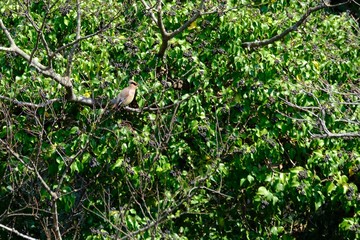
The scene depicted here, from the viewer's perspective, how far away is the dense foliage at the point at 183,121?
6.78m

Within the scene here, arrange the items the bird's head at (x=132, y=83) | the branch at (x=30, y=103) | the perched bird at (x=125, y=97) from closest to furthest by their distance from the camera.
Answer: the branch at (x=30, y=103) → the perched bird at (x=125, y=97) → the bird's head at (x=132, y=83)

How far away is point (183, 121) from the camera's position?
274 inches

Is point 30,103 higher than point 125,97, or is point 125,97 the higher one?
point 30,103

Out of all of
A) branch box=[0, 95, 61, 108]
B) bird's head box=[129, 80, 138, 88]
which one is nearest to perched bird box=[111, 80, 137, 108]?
bird's head box=[129, 80, 138, 88]

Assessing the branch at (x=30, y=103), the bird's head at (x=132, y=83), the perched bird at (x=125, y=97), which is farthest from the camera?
the bird's head at (x=132, y=83)

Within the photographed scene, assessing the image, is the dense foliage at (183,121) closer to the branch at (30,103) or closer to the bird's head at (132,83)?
the branch at (30,103)

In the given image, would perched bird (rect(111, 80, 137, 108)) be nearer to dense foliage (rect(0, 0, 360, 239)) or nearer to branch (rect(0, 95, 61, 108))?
dense foliage (rect(0, 0, 360, 239))

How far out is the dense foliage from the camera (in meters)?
6.78

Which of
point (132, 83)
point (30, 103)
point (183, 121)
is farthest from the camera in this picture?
point (183, 121)

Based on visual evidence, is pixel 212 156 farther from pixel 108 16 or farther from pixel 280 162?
pixel 108 16

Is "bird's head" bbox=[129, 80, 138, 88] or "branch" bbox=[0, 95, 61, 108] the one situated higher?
"branch" bbox=[0, 95, 61, 108]

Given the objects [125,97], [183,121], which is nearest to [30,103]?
[125,97]

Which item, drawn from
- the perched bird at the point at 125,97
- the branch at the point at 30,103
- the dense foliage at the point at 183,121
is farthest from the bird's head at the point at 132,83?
the branch at the point at 30,103

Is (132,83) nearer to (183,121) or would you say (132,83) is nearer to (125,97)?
(125,97)
